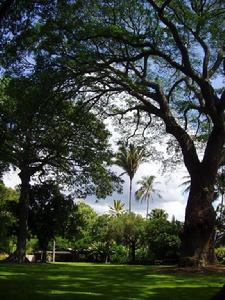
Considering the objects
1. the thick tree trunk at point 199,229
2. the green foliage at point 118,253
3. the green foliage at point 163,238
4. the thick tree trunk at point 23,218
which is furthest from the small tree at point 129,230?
the thick tree trunk at point 199,229

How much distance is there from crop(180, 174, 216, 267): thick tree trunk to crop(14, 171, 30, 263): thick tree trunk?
16772 millimetres

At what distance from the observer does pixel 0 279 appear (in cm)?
1598

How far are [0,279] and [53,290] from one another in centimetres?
349

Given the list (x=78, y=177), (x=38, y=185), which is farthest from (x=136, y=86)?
(x=38, y=185)

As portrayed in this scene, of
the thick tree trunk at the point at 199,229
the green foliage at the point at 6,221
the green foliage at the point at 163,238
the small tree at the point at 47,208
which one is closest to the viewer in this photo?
the green foliage at the point at 6,221

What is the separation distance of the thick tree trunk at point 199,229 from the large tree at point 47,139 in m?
7.09

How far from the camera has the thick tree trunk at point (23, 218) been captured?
1452 inches

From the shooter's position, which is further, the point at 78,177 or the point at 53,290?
the point at 78,177

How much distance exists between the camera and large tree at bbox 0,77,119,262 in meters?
22.0

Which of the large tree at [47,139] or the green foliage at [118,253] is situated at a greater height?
the large tree at [47,139]

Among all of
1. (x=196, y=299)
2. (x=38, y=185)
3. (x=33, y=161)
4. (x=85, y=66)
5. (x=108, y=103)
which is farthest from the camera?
(x=38, y=185)

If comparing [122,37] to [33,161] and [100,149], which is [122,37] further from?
[33,161]

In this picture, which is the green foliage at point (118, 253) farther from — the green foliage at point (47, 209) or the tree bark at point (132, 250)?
the green foliage at point (47, 209)

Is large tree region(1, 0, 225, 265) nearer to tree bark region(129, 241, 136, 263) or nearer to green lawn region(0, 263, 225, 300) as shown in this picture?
green lawn region(0, 263, 225, 300)
